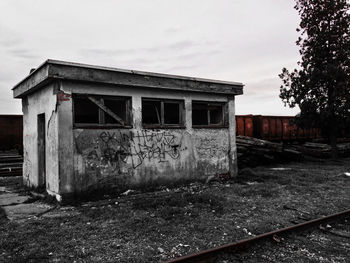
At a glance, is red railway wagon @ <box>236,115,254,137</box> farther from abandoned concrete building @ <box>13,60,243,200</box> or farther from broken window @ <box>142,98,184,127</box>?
broken window @ <box>142,98,184,127</box>

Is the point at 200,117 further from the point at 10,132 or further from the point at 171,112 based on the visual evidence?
the point at 10,132

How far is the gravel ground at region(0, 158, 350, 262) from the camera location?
13.7 ft

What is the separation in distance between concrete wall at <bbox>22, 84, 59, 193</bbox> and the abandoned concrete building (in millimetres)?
26

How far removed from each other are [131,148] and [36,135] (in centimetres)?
298

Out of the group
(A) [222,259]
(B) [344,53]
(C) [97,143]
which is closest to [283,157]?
(B) [344,53]

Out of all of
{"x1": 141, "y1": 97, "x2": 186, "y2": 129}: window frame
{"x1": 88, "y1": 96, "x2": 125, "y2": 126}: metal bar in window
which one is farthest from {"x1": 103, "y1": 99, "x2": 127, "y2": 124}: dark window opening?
{"x1": 141, "y1": 97, "x2": 186, "y2": 129}: window frame

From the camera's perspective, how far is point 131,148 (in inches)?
317

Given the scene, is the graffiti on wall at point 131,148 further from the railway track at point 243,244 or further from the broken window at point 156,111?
the railway track at point 243,244

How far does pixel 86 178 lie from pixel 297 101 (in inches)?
572

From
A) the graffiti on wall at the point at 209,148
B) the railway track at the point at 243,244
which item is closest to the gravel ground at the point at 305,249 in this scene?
the railway track at the point at 243,244

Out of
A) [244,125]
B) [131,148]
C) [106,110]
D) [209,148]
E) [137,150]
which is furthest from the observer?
[244,125]

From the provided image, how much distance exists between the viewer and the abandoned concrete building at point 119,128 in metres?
7.03

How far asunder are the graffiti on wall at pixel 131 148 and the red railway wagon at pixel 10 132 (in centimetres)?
1284

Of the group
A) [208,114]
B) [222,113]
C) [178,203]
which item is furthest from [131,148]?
[222,113]
